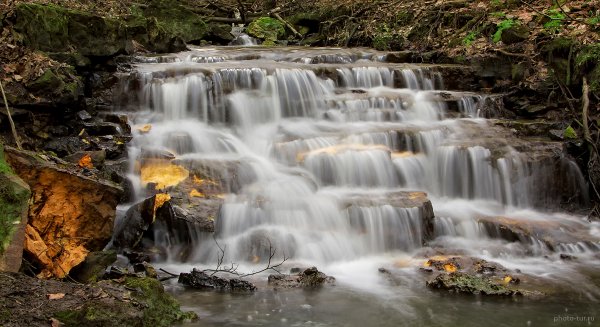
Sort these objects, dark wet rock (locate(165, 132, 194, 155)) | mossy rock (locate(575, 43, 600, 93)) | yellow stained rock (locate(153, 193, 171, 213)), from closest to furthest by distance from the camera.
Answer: yellow stained rock (locate(153, 193, 171, 213))
dark wet rock (locate(165, 132, 194, 155))
mossy rock (locate(575, 43, 600, 93))

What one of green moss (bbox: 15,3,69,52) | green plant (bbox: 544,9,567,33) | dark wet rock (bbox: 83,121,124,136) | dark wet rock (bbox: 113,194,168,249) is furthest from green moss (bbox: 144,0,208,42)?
dark wet rock (bbox: 113,194,168,249)

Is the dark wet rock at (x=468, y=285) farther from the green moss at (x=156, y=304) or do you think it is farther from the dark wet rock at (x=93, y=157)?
the dark wet rock at (x=93, y=157)

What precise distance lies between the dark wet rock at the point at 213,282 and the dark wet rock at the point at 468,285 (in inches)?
75.3

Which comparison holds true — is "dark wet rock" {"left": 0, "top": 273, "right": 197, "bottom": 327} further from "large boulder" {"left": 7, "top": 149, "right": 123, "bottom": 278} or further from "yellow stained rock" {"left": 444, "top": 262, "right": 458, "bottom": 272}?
"yellow stained rock" {"left": 444, "top": 262, "right": 458, "bottom": 272}

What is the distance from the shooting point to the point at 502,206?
8469mm

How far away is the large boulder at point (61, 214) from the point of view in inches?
191

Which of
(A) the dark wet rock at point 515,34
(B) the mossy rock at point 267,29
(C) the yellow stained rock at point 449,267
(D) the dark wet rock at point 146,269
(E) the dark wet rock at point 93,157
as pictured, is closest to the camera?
(D) the dark wet rock at point 146,269

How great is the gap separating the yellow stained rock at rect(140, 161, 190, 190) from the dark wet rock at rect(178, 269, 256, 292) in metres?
1.96

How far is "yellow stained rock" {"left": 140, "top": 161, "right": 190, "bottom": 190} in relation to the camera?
24.0ft

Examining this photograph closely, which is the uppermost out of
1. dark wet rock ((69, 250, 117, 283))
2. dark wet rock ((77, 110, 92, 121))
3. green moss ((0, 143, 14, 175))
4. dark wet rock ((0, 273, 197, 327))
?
dark wet rock ((77, 110, 92, 121))

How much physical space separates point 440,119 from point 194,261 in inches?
235

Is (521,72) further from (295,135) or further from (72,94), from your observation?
(72,94)

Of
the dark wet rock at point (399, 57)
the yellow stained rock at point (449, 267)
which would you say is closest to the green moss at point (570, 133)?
the yellow stained rock at point (449, 267)

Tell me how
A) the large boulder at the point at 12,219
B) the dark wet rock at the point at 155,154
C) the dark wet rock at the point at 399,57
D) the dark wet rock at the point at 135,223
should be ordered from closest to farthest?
the large boulder at the point at 12,219 < the dark wet rock at the point at 135,223 < the dark wet rock at the point at 155,154 < the dark wet rock at the point at 399,57
